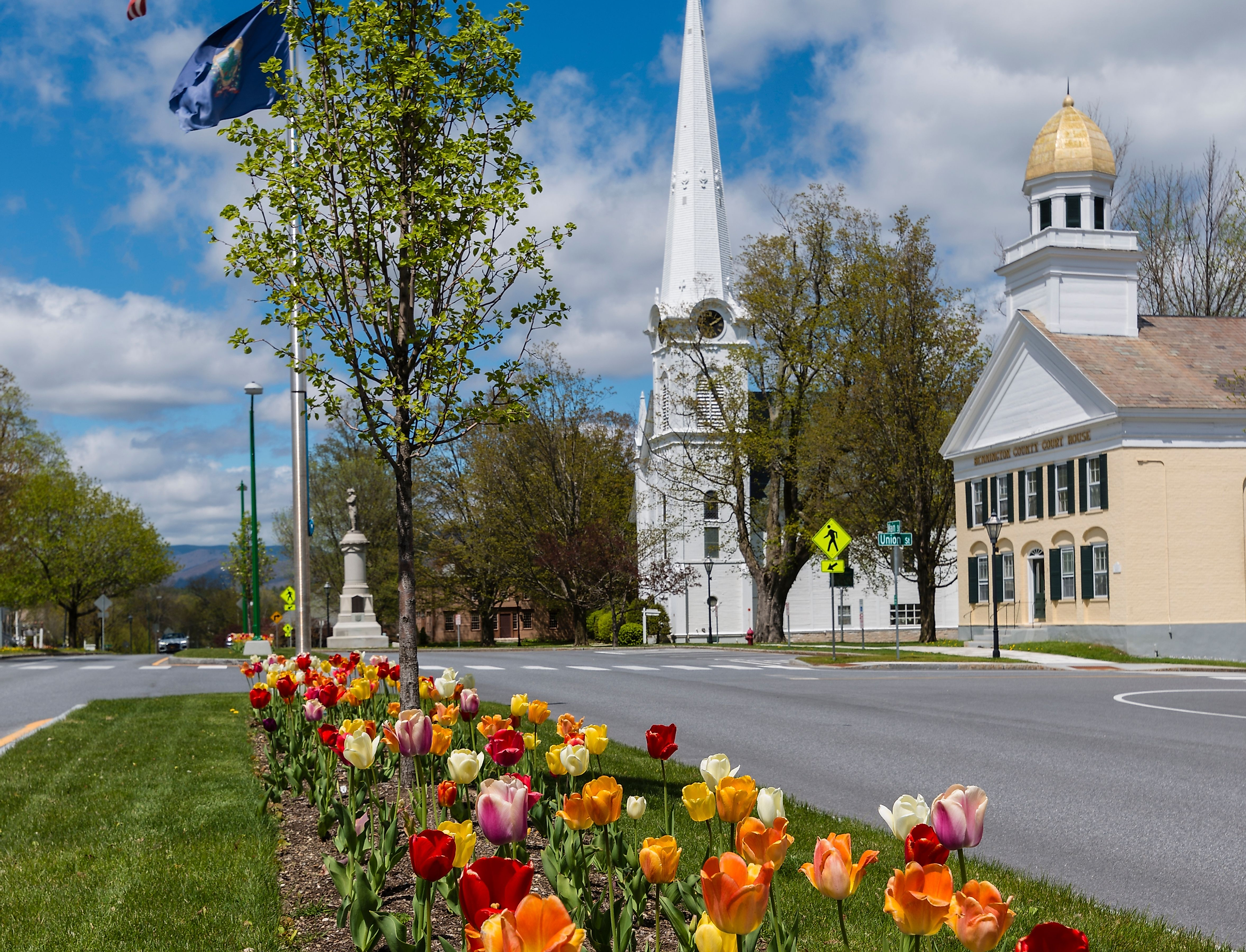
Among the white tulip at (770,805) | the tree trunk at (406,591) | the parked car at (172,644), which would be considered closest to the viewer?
the white tulip at (770,805)

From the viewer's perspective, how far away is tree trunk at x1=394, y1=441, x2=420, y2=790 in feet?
24.8

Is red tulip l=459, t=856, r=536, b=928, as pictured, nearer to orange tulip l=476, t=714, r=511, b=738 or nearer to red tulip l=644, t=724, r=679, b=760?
red tulip l=644, t=724, r=679, b=760

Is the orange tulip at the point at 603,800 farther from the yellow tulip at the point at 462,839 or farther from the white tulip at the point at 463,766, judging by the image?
the white tulip at the point at 463,766

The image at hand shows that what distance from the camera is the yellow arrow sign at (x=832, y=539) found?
99.1 feet

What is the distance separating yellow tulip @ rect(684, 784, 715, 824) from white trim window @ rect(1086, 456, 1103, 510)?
33.1m

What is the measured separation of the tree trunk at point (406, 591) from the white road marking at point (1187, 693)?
12.4m

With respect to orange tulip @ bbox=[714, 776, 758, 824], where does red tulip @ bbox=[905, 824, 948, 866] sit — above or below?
above

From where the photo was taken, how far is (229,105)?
16062 mm

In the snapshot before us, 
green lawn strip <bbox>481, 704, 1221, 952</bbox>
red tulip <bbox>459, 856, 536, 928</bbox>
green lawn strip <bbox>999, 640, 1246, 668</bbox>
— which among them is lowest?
green lawn strip <bbox>999, 640, 1246, 668</bbox>

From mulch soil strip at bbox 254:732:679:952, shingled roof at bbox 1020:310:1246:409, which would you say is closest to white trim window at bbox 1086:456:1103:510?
shingled roof at bbox 1020:310:1246:409

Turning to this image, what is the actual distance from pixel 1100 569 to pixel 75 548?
55.4 m

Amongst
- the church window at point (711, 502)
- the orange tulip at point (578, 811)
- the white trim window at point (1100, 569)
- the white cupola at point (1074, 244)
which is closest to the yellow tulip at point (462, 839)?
the orange tulip at point (578, 811)

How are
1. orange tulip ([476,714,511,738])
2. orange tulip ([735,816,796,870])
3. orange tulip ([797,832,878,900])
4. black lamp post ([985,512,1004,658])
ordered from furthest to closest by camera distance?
black lamp post ([985,512,1004,658]) → orange tulip ([476,714,511,738]) → orange tulip ([735,816,796,870]) → orange tulip ([797,832,878,900])

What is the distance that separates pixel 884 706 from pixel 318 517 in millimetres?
53753
